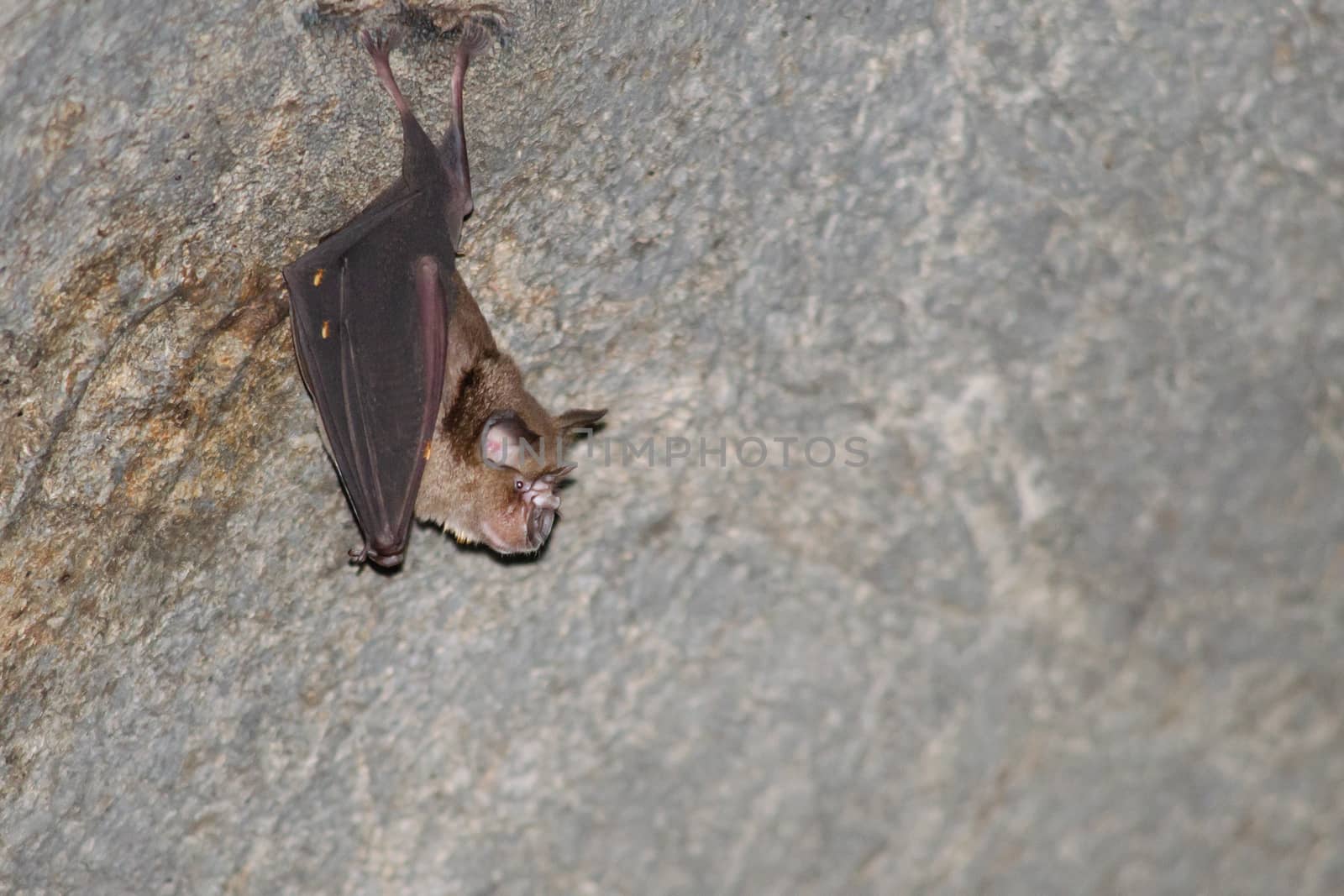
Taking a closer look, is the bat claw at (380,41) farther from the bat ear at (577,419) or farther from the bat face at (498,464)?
the bat ear at (577,419)

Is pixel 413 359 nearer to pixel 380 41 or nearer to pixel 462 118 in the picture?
pixel 462 118

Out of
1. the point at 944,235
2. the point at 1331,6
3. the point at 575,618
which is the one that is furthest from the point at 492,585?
the point at 1331,6

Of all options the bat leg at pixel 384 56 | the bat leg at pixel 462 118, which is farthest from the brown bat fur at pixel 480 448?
the bat leg at pixel 384 56

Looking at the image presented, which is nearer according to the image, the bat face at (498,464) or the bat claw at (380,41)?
the bat face at (498,464)

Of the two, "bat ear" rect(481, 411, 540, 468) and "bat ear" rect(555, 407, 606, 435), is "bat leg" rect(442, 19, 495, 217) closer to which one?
"bat ear" rect(481, 411, 540, 468)

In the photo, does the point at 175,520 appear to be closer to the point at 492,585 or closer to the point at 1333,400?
the point at 492,585

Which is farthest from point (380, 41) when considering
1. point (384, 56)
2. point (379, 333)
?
point (379, 333)
